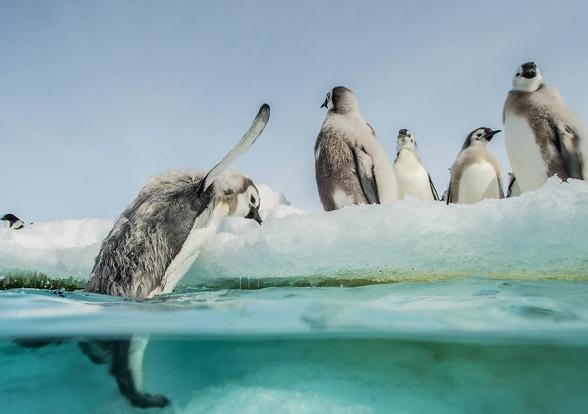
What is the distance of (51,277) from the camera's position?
584 centimetres

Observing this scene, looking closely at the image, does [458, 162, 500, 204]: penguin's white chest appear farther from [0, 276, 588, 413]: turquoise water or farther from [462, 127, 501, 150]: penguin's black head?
[0, 276, 588, 413]: turquoise water

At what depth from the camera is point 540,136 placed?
8.05 meters

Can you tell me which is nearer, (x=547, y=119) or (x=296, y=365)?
(x=296, y=365)

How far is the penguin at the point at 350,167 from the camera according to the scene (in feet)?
26.9

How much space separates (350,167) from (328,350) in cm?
466

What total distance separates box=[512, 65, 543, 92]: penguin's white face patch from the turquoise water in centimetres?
573

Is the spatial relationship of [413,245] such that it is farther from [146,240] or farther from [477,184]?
[477,184]

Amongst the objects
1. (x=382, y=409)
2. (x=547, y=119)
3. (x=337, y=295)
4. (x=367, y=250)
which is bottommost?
(x=382, y=409)

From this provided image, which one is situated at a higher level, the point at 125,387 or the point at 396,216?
the point at 396,216

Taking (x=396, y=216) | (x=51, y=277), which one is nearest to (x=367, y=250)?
(x=396, y=216)

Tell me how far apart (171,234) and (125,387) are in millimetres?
1442

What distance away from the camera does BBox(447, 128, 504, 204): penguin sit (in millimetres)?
10773

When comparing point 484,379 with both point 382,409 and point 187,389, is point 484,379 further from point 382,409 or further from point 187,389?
point 187,389

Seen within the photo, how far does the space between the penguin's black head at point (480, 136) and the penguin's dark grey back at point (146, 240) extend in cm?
848
